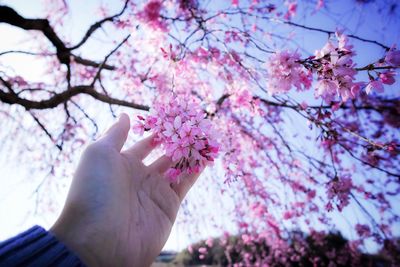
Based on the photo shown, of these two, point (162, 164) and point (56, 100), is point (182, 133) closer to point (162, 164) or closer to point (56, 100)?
point (162, 164)

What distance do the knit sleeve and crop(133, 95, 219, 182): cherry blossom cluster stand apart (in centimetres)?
83

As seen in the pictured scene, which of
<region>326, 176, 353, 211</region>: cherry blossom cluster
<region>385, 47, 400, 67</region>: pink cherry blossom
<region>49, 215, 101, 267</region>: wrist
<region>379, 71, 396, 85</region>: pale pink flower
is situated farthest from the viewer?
<region>326, 176, 353, 211</region>: cherry blossom cluster

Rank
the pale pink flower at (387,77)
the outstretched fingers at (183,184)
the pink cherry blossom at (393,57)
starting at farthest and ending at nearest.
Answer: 1. the outstretched fingers at (183,184)
2. the pale pink flower at (387,77)
3. the pink cherry blossom at (393,57)

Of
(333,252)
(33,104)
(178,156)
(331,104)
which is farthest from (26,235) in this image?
(333,252)

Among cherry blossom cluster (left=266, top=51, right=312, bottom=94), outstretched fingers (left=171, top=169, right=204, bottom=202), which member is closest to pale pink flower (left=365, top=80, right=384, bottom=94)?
cherry blossom cluster (left=266, top=51, right=312, bottom=94)

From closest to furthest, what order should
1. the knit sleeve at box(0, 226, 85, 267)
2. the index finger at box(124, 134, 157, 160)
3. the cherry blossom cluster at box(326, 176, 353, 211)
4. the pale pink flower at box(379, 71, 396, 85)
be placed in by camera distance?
the knit sleeve at box(0, 226, 85, 267) < the pale pink flower at box(379, 71, 396, 85) < the index finger at box(124, 134, 157, 160) < the cherry blossom cluster at box(326, 176, 353, 211)

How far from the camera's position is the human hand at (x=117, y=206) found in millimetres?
1396

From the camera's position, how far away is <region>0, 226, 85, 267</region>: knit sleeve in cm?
112

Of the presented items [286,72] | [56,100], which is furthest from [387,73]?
[56,100]

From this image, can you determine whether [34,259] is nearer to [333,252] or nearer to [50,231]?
[50,231]

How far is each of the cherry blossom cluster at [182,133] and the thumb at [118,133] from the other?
10cm

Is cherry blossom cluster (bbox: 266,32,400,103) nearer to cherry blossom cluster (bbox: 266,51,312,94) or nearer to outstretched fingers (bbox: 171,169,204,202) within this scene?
cherry blossom cluster (bbox: 266,51,312,94)

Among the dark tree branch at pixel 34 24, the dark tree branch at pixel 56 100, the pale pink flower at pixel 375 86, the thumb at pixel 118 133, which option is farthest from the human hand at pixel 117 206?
the dark tree branch at pixel 34 24

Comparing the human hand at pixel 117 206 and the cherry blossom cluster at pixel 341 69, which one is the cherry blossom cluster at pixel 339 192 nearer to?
the cherry blossom cluster at pixel 341 69
